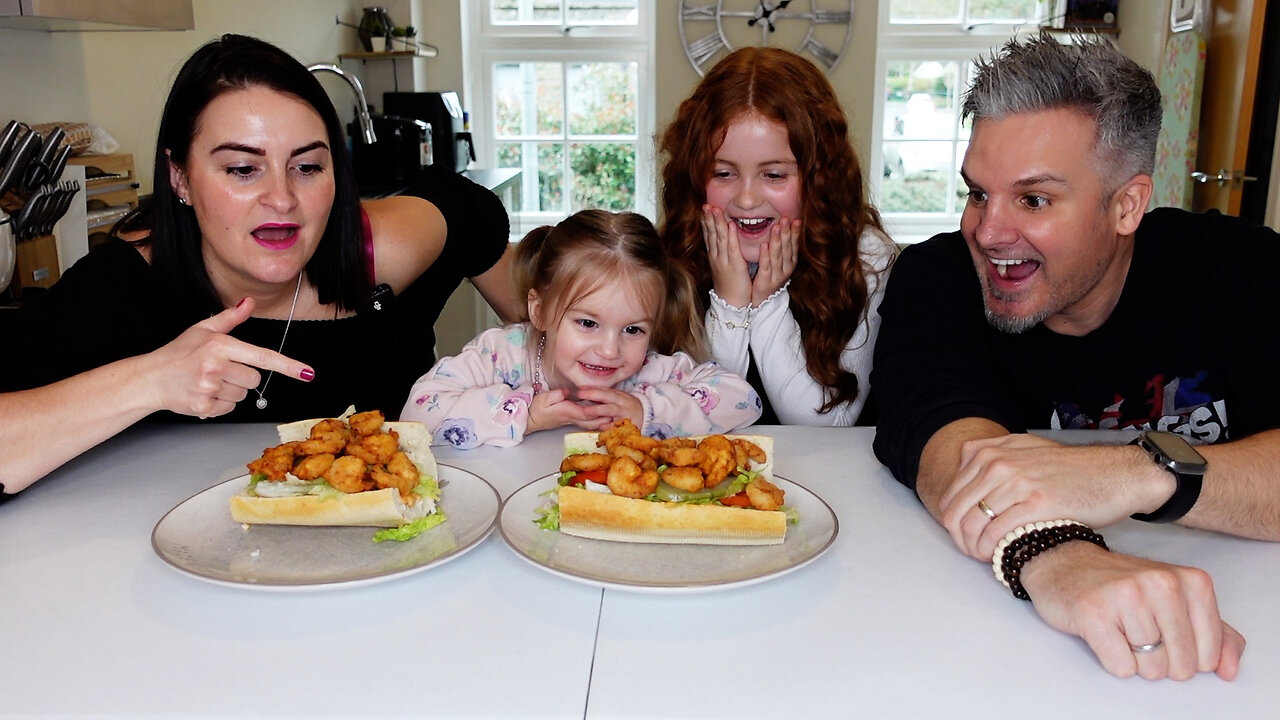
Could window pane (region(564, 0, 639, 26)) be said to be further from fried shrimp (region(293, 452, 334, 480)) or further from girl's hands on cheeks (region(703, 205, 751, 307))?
fried shrimp (region(293, 452, 334, 480))

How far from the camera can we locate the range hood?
204 centimetres

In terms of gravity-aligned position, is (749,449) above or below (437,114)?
below

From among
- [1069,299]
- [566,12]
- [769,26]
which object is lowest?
[1069,299]

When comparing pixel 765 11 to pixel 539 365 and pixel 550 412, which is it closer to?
pixel 539 365

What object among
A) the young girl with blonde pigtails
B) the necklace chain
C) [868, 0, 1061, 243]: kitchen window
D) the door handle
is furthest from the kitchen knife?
[868, 0, 1061, 243]: kitchen window

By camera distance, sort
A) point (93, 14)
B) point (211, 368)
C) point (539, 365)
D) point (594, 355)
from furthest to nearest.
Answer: point (93, 14) → point (539, 365) → point (594, 355) → point (211, 368)

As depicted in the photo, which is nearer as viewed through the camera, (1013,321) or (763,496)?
(763,496)

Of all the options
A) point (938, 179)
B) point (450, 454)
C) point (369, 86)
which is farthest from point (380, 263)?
point (938, 179)

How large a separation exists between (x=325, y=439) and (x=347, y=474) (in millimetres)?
105

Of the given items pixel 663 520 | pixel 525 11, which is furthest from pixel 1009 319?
pixel 525 11

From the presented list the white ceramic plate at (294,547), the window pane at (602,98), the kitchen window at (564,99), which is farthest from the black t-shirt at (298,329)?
the window pane at (602,98)

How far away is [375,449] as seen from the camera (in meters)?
1.18

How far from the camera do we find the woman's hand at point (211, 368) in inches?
48.4

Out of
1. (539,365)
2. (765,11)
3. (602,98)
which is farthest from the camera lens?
(602,98)
